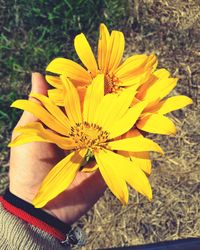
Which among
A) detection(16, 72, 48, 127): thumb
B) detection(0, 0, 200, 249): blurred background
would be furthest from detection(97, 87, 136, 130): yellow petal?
detection(0, 0, 200, 249): blurred background

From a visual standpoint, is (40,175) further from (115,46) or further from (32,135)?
(115,46)

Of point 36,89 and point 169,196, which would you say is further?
point 169,196

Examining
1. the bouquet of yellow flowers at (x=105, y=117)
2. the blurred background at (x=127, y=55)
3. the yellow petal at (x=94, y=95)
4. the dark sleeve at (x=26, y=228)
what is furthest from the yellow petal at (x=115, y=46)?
the blurred background at (x=127, y=55)

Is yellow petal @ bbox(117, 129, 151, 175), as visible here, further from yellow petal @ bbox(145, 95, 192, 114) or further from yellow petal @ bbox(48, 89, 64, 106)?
yellow petal @ bbox(48, 89, 64, 106)

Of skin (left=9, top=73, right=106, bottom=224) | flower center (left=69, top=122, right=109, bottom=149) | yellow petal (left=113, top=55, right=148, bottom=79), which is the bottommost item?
skin (left=9, top=73, right=106, bottom=224)

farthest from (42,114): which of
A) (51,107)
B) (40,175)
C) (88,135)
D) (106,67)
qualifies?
(40,175)

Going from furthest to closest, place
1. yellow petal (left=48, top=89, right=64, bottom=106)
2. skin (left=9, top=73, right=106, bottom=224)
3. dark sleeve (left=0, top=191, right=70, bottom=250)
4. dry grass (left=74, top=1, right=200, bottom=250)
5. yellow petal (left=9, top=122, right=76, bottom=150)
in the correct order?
dry grass (left=74, top=1, right=200, bottom=250) < skin (left=9, top=73, right=106, bottom=224) < dark sleeve (left=0, top=191, right=70, bottom=250) < yellow petal (left=48, top=89, right=64, bottom=106) < yellow petal (left=9, top=122, right=76, bottom=150)

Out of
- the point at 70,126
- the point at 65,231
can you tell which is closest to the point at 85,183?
the point at 65,231
